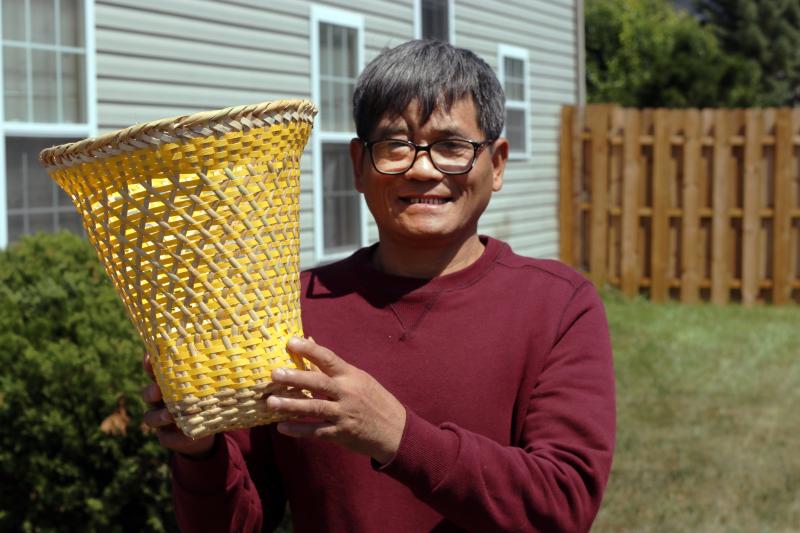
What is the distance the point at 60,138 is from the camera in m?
5.96

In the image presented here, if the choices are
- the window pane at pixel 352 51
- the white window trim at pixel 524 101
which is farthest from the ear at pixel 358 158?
the white window trim at pixel 524 101

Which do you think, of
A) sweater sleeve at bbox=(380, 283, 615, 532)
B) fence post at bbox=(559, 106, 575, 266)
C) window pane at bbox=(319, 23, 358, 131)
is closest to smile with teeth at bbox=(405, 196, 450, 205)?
sweater sleeve at bbox=(380, 283, 615, 532)

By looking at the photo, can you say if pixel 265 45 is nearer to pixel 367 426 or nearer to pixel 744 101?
pixel 367 426

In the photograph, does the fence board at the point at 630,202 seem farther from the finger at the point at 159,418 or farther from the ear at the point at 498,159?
the finger at the point at 159,418

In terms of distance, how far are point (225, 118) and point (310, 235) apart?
6.64 metres

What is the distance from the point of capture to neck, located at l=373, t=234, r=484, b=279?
7.14 ft

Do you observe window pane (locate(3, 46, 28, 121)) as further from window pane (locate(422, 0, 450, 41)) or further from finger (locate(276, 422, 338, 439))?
window pane (locate(422, 0, 450, 41))

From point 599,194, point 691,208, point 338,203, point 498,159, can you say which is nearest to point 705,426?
point 338,203

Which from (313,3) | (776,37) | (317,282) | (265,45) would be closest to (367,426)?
(317,282)

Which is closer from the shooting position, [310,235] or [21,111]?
[21,111]

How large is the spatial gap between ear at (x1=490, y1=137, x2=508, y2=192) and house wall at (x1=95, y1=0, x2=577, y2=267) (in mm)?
4463

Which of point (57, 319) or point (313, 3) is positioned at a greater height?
point (313, 3)

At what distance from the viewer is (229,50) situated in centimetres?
741

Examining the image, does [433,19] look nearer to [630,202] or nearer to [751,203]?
[630,202]
